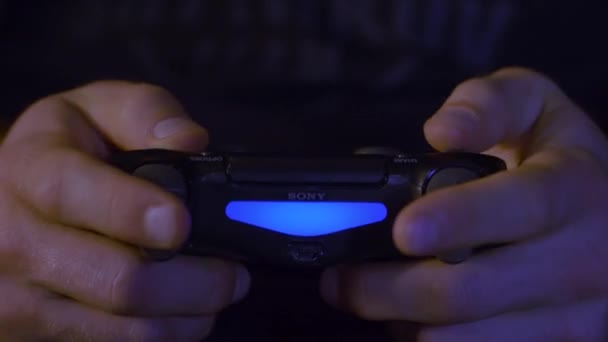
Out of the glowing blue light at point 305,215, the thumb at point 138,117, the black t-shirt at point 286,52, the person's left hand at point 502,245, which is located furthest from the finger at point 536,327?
the black t-shirt at point 286,52

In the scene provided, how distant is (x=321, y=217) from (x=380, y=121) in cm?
40

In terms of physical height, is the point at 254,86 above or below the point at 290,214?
below

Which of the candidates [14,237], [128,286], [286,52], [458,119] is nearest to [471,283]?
[458,119]

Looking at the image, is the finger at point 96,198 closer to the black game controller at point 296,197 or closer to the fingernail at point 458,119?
the black game controller at point 296,197

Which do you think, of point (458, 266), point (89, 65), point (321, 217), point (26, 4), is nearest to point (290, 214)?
point (321, 217)

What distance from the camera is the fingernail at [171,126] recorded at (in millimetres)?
602

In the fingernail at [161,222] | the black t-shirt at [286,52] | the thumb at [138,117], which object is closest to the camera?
the fingernail at [161,222]

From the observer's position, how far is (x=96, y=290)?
55 centimetres

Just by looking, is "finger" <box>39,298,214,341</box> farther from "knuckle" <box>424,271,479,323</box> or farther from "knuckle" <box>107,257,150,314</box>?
"knuckle" <box>424,271,479,323</box>

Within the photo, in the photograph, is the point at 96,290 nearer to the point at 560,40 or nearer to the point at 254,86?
the point at 254,86

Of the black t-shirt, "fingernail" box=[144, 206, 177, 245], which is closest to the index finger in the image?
"fingernail" box=[144, 206, 177, 245]

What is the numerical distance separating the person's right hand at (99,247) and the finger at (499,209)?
5.7 inches

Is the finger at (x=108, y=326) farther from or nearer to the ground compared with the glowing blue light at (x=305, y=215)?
nearer to the ground

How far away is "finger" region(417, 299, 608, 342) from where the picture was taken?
573mm
